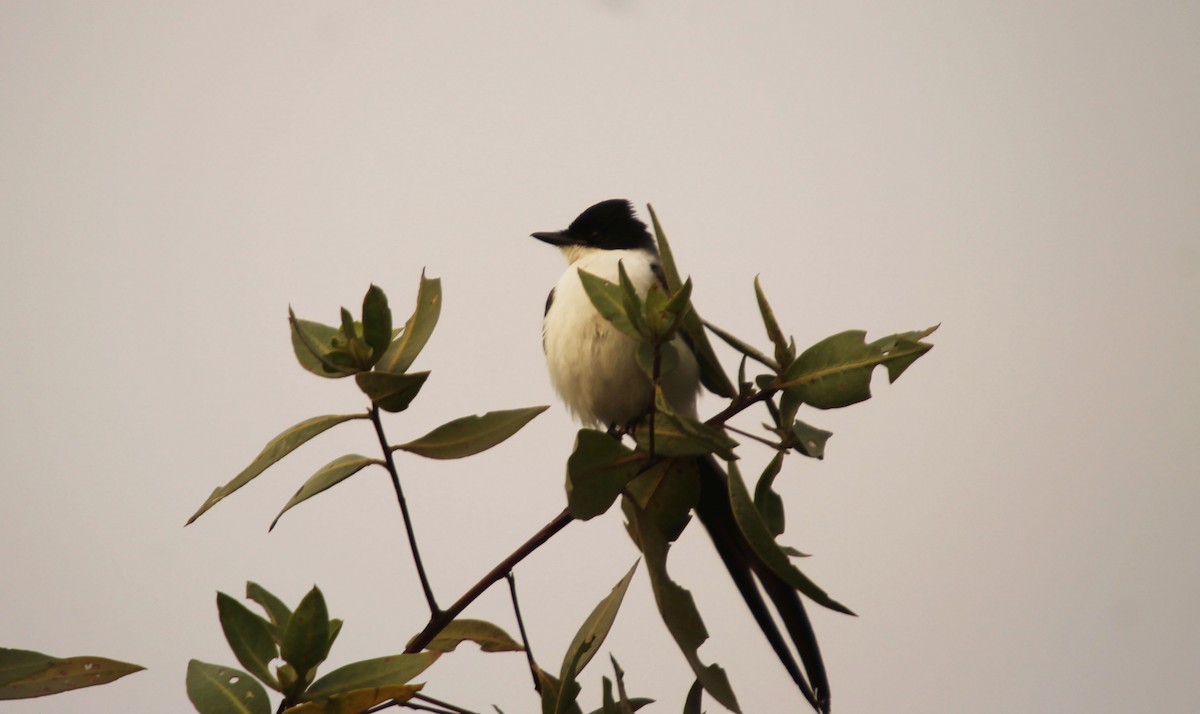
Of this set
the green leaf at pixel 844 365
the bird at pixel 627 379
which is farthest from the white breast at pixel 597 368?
the green leaf at pixel 844 365

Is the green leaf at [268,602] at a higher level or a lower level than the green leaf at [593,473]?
lower

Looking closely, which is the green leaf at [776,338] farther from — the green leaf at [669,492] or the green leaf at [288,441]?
the green leaf at [288,441]

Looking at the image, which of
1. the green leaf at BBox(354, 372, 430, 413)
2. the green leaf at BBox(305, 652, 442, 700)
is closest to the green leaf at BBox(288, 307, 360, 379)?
Answer: the green leaf at BBox(354, 372, 430, 413)

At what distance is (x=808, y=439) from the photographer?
1995mm

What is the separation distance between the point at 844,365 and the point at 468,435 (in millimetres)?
681

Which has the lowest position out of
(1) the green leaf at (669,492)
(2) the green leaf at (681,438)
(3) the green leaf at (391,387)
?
(1) the green leaf at (669,492)

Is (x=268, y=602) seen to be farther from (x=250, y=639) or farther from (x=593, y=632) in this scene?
(x=593, y=632)

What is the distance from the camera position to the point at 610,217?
14.9 ft

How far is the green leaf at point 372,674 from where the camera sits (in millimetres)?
1832

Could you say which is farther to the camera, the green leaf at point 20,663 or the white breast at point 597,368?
the white breast at point 597,368

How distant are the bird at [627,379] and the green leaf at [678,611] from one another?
0.33m

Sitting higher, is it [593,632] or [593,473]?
[593,473]

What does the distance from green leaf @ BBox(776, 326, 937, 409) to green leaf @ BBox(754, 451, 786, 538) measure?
4.9 inches

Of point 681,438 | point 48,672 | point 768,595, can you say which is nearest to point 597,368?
point 768,595
